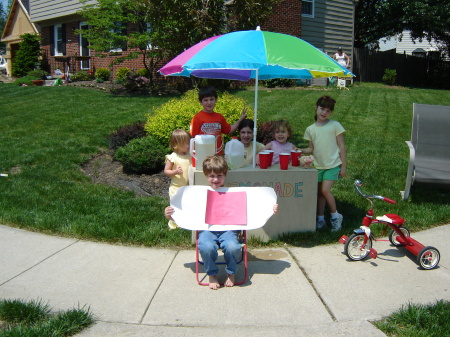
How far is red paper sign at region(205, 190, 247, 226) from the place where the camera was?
418 centimetres

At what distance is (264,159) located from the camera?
16.5 feet

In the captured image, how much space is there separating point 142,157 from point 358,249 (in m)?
3.99

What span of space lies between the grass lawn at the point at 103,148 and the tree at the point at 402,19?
11.7 metres

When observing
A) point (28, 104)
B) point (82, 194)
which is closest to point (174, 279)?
point (82, 194)

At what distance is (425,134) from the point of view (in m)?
6.98

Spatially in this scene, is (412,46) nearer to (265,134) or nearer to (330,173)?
(265,134)

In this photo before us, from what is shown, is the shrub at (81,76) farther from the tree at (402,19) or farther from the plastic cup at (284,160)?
the plastic cup at (284,160)

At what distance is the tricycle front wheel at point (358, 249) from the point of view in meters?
4.45

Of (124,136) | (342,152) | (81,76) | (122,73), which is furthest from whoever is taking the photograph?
(81,76)

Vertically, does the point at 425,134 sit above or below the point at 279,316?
above

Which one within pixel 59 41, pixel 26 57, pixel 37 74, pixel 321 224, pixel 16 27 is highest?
pixel 16 27

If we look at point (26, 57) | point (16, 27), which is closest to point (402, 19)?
point (26, 57)

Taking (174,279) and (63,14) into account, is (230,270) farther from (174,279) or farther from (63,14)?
(63,14)

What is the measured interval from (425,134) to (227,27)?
453 centimetres
